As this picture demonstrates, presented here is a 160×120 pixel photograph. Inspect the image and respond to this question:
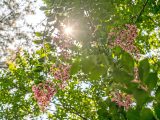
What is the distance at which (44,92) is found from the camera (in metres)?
4.30

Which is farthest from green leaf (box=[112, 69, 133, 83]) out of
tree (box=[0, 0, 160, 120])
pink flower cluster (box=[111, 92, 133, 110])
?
pink flower cluster (box=[111, 92, 133, 110])

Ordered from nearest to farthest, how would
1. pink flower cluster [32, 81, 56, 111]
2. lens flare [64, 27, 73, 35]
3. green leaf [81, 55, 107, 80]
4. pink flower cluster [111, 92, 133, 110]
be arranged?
green leaf [81, 55, 107, 80], pink flower cluster [111, 92, 133, 110], lens flare [64, 27, 73, 35], pink flower cluster [32, 81, 56, 111]

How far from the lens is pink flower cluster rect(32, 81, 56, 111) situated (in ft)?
13.9

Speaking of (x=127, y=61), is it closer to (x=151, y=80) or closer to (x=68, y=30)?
(x=151, y=80)

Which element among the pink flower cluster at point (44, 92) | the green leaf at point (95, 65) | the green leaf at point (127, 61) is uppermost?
the pink flower cluster at point (44, 92)

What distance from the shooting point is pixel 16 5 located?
23828 mm

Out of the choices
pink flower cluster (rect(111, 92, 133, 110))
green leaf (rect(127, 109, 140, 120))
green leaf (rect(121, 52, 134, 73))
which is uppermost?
pink flower cluster (rect(111, 92, 133, 110))

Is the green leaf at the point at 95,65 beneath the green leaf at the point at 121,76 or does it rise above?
above

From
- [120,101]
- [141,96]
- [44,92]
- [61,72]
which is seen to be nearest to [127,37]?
[61,72]

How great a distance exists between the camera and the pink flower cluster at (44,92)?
13.9 ft

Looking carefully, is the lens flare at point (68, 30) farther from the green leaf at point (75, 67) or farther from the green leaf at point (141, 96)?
the green leaf at point (141, 96)

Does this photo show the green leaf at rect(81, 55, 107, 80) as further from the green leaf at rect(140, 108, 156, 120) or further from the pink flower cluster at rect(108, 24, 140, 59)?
the pink flower cluster at rect(108, 24, 140, 59)

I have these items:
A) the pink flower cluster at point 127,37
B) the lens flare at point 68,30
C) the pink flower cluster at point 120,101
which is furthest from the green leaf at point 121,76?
the pink flower cluster at point 127,37

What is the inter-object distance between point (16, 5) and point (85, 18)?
2073cm
